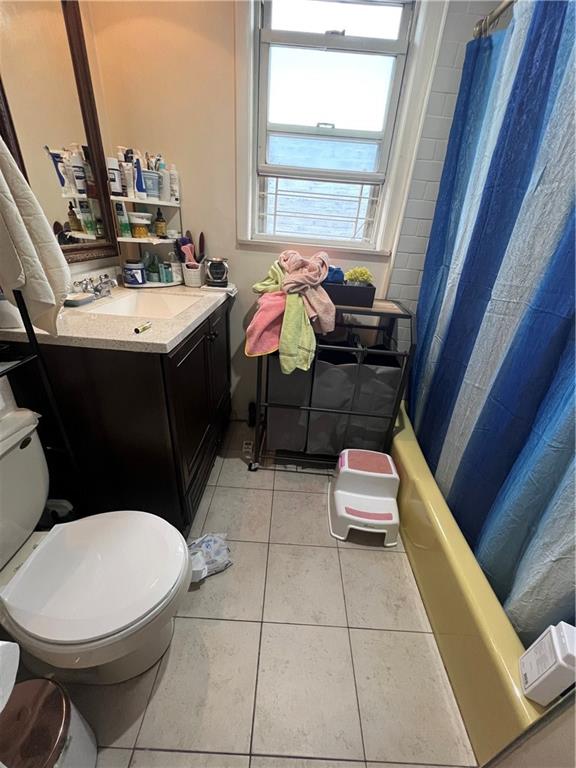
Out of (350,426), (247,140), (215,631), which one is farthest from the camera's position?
(350,426)

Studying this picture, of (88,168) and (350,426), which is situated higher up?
(88,168)

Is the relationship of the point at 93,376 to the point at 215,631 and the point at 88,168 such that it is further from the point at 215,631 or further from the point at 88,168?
the point at 88,168

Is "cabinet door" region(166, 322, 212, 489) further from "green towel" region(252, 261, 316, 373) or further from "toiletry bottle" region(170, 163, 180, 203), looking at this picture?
"toiletry bottle" region(170, 163, 180, 203)

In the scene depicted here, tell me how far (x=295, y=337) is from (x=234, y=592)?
1.05 meters

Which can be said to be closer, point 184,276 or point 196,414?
point 196,414

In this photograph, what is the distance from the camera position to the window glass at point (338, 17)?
1422 millimetres

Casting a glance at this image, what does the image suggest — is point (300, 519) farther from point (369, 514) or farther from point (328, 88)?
point (328, 88)

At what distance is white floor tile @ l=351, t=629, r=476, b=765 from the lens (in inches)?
33.9

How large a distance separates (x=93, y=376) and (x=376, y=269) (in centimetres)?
153

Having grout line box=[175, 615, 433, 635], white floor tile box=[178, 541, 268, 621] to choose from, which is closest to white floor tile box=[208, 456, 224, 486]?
white floor tile box=[178, 541, 268, 621]

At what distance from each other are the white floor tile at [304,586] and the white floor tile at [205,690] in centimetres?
13

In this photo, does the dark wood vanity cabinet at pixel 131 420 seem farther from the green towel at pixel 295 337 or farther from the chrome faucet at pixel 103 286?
the chrome faucet at pixel 103 286

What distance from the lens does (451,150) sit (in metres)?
1.36

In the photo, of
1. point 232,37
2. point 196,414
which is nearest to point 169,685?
point 196,414
